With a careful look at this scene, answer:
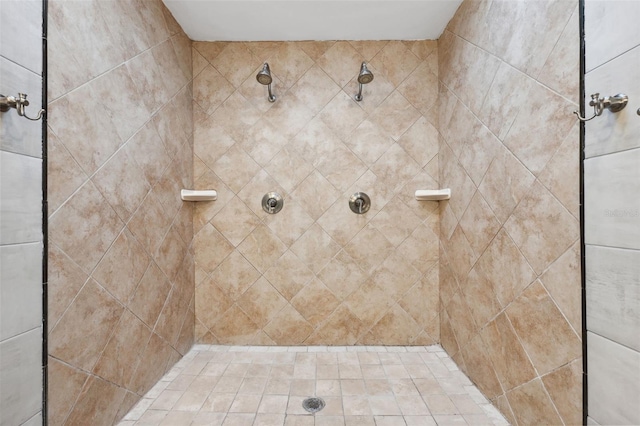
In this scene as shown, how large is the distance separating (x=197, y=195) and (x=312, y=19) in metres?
1.29

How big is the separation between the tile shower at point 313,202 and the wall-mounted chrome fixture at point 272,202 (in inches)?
1.5

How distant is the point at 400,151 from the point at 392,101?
1.13 ft

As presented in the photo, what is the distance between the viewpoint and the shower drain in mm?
1472

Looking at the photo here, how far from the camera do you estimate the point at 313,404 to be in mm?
1510

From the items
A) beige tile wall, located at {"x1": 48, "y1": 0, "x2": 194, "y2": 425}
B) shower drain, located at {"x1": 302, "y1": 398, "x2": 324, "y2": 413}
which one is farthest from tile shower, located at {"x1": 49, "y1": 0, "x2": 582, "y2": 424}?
shower drain, located at {"x1": 302, "y1": 398, "x2": 324, "y2": 413}

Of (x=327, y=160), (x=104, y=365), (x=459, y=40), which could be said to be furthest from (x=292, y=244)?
(x=459, y=40)

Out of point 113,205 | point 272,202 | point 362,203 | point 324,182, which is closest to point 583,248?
point 362,203

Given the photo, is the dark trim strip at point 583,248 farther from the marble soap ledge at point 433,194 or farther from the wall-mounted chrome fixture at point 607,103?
the marble soap ledge at point 433,194

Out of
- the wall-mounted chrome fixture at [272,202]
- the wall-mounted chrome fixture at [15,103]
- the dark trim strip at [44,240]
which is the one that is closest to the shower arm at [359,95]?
the wall-mounted chrome fixture at [272,202]

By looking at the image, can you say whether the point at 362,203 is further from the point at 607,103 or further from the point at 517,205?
the point at 607,103

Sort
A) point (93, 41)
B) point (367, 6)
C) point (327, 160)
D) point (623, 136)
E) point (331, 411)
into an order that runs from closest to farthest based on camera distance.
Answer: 1. point (623, 136)
2. point (93, 41)
3. point (331, 411)
4. point (367, 6)
5. point (327, 160)

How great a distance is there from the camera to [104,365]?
1289 mm

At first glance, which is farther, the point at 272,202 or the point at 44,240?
the point at 272,202

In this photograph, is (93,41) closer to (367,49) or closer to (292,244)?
(292,244)
